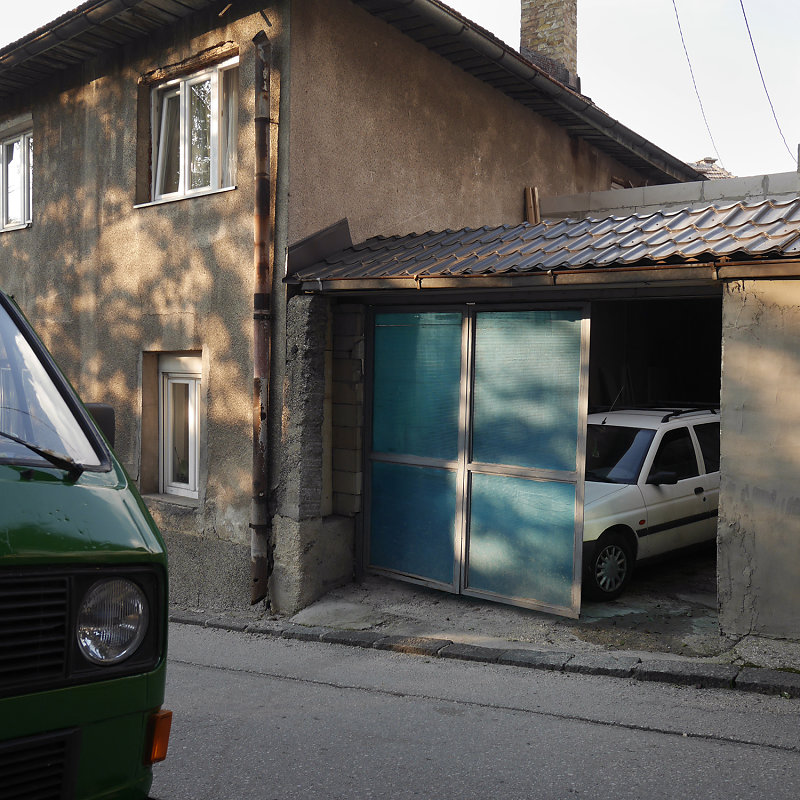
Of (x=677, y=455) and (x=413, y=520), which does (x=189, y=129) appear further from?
(x=677, y=455)

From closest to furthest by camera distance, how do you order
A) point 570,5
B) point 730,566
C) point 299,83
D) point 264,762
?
1. point 264,762
2. point 730,566
3. point 299,83
4. point 570,5

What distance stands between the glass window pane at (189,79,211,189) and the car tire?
17.6ft

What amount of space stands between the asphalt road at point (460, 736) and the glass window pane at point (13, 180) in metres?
7.85

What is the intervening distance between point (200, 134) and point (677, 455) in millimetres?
5964

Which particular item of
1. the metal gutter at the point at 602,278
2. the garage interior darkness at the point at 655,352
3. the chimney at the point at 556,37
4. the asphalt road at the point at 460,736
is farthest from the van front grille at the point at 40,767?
the chimney at the point at 556,37

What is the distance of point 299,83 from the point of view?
7.99 meters

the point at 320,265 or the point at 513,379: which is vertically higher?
the point at 320,265

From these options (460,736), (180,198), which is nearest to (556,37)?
(180,198)

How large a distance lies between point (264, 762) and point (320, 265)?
4765 millimetres

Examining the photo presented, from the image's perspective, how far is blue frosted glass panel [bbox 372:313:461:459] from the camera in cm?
762

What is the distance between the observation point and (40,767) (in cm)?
226

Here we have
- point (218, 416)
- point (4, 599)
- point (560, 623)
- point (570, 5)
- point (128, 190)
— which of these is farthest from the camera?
point (570, 5)

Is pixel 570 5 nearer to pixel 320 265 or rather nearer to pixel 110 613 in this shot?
pixel 320 265

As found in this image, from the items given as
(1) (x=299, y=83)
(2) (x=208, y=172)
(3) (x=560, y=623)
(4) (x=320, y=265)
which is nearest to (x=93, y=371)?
(2) (x=208, y=172)
